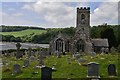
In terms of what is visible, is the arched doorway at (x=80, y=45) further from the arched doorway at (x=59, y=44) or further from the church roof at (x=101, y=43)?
the arched doorway at (x=59, y=44)

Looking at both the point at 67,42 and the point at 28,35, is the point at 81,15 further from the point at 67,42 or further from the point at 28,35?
the point at 28,35

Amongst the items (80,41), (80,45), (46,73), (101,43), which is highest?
(80,41)

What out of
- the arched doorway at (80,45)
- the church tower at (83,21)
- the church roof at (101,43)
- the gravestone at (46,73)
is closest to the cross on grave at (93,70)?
the gravestone at (46,73)

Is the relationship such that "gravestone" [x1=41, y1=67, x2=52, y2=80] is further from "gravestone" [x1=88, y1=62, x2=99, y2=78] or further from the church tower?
the church tower

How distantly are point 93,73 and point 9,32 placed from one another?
115m

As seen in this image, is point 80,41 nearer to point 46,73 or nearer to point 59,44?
point 59,44

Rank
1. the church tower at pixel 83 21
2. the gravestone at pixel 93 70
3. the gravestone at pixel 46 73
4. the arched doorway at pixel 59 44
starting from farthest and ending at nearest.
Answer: the church tower at pixel 83 21 → the arched doorway at pixel 59 44 → the gravestone at pixel 93 70 → the gravestone at pixel 46 73

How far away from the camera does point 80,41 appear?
61.2 m

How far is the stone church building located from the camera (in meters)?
60.3

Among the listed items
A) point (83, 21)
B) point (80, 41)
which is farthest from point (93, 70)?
point (83, 21)

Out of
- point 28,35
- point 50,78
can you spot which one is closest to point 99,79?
point 50,78

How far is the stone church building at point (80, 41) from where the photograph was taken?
6034cm

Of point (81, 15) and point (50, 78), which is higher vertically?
point (81, 15)

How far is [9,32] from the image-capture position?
5197 inches
